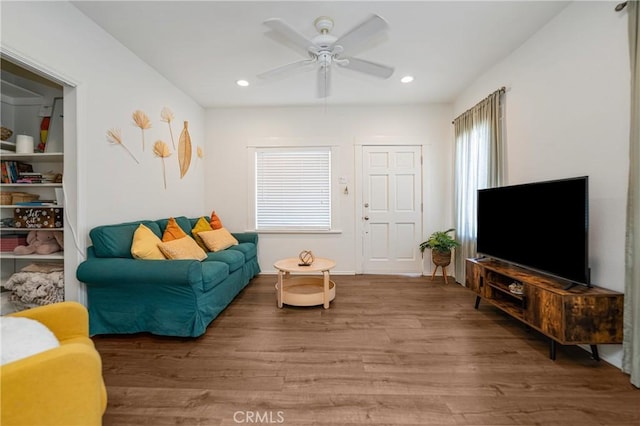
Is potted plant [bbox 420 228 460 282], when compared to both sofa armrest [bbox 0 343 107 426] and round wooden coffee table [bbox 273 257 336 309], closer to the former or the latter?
round wooden coffee table [bbox 273 257 336 309]

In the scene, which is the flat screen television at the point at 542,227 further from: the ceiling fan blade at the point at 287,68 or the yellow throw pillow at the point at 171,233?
the yellow throw pillow at the point at 171,233

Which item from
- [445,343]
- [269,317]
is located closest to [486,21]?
[445,343]

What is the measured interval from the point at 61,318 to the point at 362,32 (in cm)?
258

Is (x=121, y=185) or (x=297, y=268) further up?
(x=121, y=185)

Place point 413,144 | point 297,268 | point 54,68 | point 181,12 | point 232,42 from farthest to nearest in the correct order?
point 413,144
point 297,268
point 232,42
point 181,12
point 54,68

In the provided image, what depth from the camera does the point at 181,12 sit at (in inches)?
86.2

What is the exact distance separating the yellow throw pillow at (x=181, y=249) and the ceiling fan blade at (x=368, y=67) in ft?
7.88

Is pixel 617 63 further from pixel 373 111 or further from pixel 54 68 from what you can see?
pixel 54 68

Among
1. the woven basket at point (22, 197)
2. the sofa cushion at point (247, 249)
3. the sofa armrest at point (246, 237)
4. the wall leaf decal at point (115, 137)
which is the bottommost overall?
the sofa cushion at point (247, 249)

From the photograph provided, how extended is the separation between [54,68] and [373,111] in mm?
3720

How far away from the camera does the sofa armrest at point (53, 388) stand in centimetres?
90

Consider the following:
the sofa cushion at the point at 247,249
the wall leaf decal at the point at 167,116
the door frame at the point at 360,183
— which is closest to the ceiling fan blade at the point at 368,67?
the door frame at the point at 360,183

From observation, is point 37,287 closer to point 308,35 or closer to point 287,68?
point 287,68

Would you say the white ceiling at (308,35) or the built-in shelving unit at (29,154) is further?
the built-in shelving unit at (29,154)
